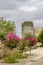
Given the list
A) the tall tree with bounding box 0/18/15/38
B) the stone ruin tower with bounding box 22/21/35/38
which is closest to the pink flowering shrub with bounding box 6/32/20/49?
the tall tree with bounding box 0/18/15/38

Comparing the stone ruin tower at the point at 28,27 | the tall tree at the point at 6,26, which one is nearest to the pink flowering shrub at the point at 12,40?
the tall tree at the point at 6,26

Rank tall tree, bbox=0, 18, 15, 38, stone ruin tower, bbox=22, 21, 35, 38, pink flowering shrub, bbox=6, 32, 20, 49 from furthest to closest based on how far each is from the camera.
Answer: stone ruin tower, bbox=22, 21, 35, 38
tall tree, bbox=0, 18, 15, 38
pink flowering shrub, bbox=6, 32, 20, 49

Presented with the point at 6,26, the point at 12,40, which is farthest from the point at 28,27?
the point at 12,40

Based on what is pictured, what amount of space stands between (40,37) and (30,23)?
7.90 metres

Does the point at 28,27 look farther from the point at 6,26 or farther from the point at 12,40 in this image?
the point at 12,40

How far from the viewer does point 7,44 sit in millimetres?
23875

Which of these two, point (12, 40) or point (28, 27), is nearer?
point (12, 40)

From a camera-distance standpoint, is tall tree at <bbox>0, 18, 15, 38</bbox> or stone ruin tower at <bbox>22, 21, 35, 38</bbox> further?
stone ruin tower at <bbox>22, 21, 35, 38</bbox>

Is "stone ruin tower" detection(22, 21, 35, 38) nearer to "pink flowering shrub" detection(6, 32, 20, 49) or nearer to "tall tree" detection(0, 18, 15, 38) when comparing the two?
"tall tree" detection(0, 18, 15, 38)

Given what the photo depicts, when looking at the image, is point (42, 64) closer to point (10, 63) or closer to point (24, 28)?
point (10, 63)

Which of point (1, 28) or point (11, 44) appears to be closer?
point (11, 44)

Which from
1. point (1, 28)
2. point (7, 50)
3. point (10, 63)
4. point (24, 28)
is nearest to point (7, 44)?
point (7, 50)

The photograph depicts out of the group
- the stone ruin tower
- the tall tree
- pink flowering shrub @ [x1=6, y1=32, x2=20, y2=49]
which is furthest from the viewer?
the stone ruin tower

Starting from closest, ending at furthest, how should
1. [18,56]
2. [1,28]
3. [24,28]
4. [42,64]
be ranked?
[42,64]
[18,56]
[1,28]
[24,28]
